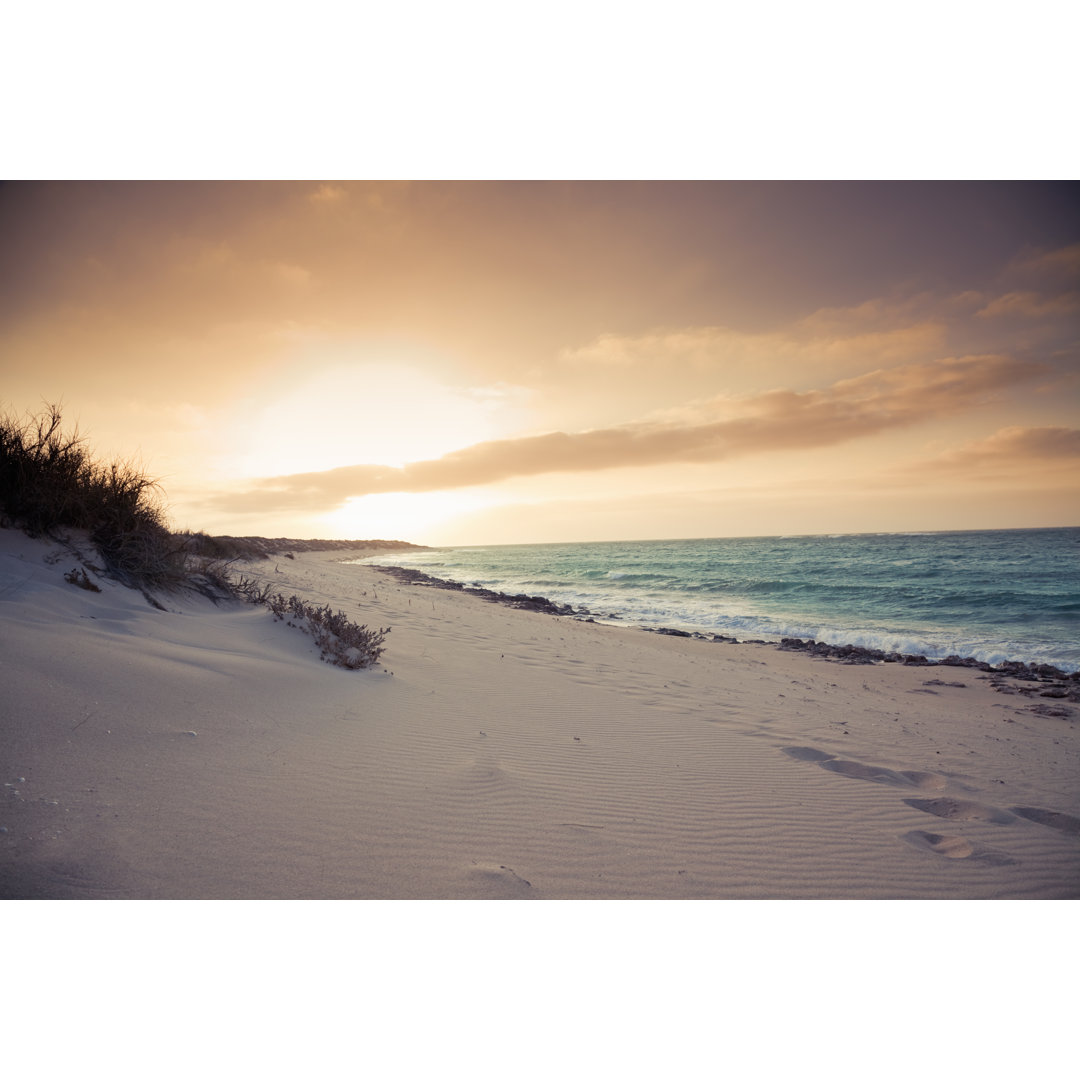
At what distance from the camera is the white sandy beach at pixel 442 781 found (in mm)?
2691

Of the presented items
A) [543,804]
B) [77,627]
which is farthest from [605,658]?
[77,627]

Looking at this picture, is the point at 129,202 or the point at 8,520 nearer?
the point at 129,202

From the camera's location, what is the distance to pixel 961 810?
4.06 meters

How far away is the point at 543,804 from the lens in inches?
144

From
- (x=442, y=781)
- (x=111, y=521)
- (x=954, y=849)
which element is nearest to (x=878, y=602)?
(x=954, y=849)

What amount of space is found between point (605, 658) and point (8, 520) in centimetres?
816

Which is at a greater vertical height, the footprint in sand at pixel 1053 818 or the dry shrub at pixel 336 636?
the dry shrub at pixel 336 636

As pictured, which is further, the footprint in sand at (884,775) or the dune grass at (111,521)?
the dune grass at (111,521)

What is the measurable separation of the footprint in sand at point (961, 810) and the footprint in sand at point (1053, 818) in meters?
0.17

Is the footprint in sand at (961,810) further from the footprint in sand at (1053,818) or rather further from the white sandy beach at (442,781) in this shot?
the footprint in sand at (1053,818)

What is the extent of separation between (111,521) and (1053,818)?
32.5 feet

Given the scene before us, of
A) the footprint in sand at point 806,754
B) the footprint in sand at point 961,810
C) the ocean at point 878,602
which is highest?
the ocean at point 878,602

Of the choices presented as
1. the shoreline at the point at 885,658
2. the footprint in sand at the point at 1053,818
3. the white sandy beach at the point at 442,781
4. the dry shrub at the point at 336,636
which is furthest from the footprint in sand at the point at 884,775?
the shoreline at the point at 885,658

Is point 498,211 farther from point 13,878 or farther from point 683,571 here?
point 683,571
